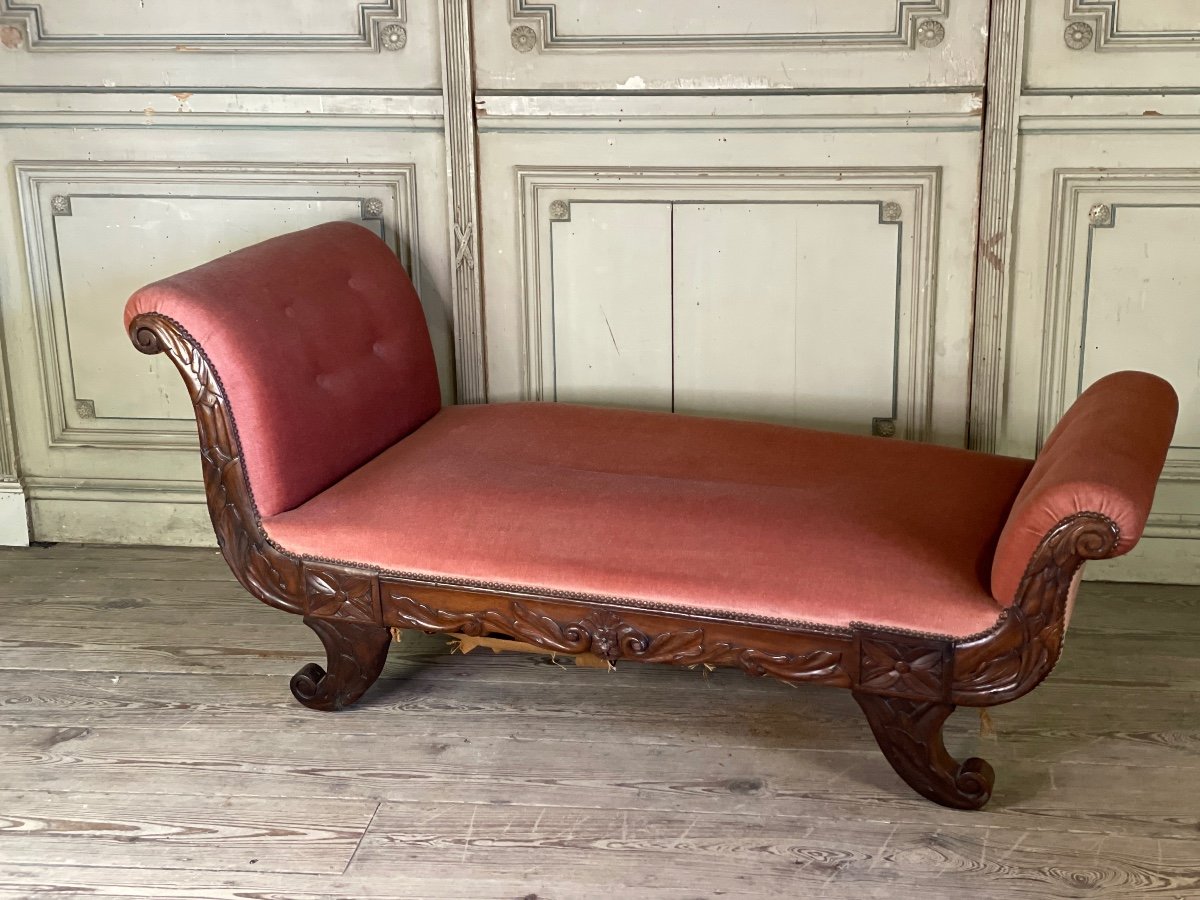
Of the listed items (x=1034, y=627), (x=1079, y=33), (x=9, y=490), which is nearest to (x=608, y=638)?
(x=1034, y=627)

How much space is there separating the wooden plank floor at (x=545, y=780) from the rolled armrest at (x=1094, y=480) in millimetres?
393

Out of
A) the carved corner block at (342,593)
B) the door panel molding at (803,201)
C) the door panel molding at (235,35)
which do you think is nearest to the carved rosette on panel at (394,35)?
the door panel molding at (235,35)

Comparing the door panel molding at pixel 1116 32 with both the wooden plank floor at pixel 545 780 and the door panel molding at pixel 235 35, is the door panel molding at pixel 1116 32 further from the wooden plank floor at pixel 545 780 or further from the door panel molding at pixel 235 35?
the door panel molding at pixel 235 35

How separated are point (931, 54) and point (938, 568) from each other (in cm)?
107

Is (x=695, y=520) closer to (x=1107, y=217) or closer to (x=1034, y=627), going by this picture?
(x=1034, y=627)

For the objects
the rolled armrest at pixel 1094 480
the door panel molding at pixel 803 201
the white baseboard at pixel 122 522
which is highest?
the door panel molding at pixel 803 201

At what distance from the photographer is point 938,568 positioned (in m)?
1.65

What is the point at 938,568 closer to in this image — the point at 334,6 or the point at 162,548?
the point at 334,6

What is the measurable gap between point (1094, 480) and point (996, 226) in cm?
95

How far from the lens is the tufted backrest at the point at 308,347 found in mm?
1822

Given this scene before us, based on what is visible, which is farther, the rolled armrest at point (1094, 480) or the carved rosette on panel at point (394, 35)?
the carved rosette on panel at point (394, 35)

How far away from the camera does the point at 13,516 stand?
8.99 feet

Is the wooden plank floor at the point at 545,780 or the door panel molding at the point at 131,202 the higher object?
the door panel molding at the point at 131,202

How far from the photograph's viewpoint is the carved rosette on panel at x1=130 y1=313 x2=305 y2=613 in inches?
70.9
